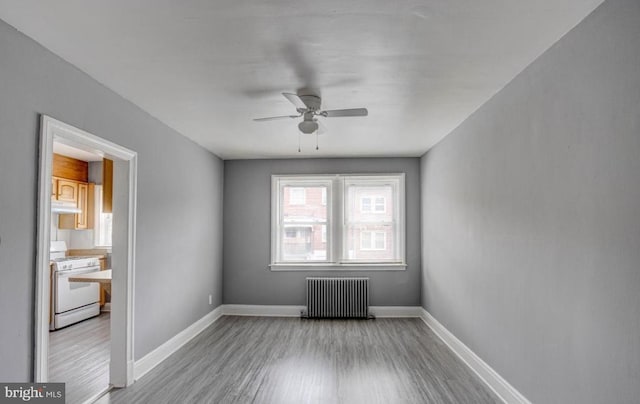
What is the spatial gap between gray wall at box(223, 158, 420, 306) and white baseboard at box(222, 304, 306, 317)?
8cm

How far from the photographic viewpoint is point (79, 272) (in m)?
5.68

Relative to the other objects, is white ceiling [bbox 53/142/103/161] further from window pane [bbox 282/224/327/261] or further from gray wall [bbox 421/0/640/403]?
gray wall [bbox 421/0/640/403]

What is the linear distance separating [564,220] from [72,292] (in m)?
6.03

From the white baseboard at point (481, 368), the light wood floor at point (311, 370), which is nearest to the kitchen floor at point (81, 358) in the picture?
the light wood floor at point (311, 370)

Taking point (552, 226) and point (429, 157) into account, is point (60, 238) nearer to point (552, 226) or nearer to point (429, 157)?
point (429, 157)

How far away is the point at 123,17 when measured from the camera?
210cm

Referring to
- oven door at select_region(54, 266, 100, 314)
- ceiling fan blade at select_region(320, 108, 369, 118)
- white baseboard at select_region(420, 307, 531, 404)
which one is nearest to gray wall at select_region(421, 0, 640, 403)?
white baseboard at select_region(420, 307, 531, 404)

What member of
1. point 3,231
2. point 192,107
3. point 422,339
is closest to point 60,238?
point 192,107

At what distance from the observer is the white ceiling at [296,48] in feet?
6.65

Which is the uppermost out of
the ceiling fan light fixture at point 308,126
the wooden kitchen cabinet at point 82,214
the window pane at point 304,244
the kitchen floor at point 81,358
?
the ceiling fan light fixture at point 308,126

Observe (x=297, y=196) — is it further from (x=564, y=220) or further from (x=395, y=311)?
(x=564, y=220)

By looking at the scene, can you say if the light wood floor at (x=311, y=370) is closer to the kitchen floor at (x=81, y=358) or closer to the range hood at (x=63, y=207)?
the kitchen floor at (x=81, y=358)

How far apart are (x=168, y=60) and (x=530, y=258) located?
2914 mm

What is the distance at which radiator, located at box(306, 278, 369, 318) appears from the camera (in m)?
6.02
